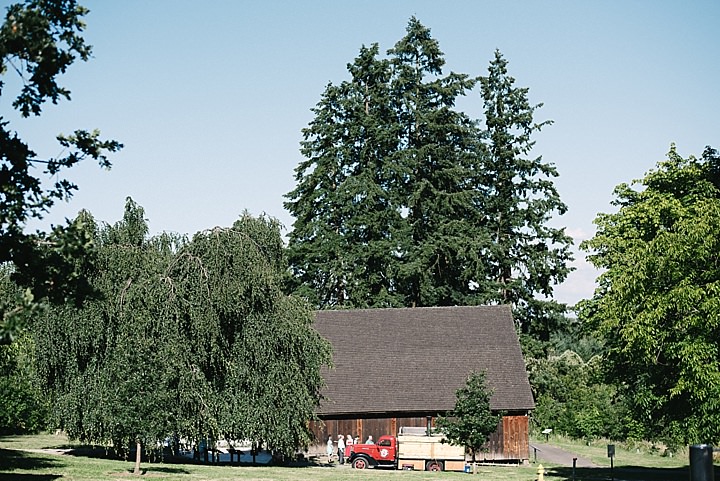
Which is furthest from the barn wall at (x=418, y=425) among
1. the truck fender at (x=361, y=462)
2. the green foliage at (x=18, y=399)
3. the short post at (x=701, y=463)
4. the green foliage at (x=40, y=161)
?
the short post at (x=701, y=463)

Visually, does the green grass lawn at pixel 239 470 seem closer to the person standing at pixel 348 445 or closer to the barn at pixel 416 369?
the person standing at pixel 348 445

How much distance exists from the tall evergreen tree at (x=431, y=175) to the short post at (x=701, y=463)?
3913cm

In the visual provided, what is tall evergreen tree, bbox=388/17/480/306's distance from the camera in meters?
47.4

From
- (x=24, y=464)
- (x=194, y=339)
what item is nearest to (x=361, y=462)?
(x=194, y=339)

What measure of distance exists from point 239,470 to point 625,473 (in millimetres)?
15135

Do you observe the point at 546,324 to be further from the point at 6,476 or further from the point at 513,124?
the point at 6,476

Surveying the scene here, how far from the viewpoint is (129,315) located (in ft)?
89.4

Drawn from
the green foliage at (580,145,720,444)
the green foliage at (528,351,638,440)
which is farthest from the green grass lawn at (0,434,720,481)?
the green foliage at (528,351,638,440)

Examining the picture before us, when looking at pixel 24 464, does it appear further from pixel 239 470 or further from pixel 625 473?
pixel 625 473

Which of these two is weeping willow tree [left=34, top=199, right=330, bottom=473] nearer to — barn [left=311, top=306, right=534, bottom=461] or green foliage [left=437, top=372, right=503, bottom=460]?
green foliage [left=437, top=372, right=503, bottom=460]

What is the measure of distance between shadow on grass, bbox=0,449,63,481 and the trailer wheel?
1376cm

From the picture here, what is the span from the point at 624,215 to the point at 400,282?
15522 mm

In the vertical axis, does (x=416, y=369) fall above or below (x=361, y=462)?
above

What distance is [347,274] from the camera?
4741cm
